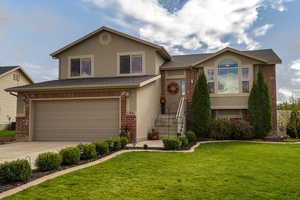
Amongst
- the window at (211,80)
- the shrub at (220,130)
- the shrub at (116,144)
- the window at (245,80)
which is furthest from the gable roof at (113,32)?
the shrub at (116,144)

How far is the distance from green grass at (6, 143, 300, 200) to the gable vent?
10.2 metres

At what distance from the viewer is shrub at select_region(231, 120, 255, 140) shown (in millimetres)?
13369

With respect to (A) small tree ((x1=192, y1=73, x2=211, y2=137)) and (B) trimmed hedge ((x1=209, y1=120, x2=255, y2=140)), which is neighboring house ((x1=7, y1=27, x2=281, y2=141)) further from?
(B) trimmed hedge ((x1=209, y1=120, x2=255, y2=140))

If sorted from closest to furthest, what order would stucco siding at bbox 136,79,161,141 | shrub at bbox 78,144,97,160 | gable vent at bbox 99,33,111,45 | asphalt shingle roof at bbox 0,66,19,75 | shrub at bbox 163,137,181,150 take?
1. shrub at bbox 78,144,97,160
2. shrub at bbox 163,137,181,150
3. stucco siding at bbox 136,79,161,141
4. gable vent at bbox 99,33,111,45
5. asphalt shingle roof at bbox 0,66,19,75

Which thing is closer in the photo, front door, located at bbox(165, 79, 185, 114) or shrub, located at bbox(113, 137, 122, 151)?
shrub, located at bbox(113, 137, 122, 151)

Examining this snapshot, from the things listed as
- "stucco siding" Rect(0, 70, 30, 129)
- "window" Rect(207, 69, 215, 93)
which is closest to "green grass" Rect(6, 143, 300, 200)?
"window" Rect(207, 69, 215, 93)

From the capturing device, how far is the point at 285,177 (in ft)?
17.2

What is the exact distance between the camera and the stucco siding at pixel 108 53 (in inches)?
579

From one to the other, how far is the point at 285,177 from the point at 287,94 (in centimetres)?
1167

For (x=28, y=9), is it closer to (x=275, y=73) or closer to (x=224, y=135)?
(x=224, y=135)

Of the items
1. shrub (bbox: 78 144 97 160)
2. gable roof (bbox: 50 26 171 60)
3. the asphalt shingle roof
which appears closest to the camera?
shrub (bbox: 78 144 97 160)

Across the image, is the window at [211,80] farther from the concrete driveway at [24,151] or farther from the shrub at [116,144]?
the concrete driveway at [24,151]

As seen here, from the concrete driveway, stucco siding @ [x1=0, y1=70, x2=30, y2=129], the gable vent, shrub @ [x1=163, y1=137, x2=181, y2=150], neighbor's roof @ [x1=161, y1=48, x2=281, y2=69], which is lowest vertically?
the concrete driveway

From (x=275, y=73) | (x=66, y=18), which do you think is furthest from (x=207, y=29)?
(x=66, y=18)
